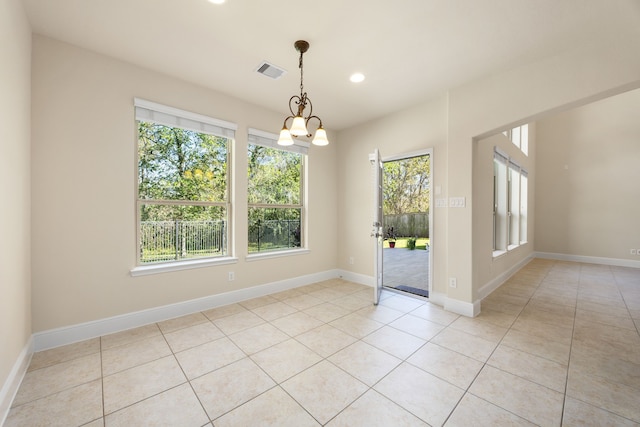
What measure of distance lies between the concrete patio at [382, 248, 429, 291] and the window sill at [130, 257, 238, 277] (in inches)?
110

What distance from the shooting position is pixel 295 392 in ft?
5.82

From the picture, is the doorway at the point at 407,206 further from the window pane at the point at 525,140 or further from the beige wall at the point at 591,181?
the beige wall at the point at 591,181

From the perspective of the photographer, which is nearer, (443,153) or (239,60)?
(239,60)

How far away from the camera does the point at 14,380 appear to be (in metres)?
1.76

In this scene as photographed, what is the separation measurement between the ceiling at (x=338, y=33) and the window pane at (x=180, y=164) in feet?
2.28

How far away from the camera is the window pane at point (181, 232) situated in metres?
2.91

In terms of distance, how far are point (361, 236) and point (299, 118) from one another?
9.21 feet

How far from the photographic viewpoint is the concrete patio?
457cm

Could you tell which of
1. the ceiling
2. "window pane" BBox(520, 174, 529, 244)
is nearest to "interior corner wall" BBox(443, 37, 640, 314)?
the ceiling

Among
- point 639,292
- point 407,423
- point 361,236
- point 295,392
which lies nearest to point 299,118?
point 295,392

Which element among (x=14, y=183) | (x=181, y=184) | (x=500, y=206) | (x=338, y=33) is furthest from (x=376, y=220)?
(x=14, y=183)

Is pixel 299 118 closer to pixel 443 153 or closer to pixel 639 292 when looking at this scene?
pixel 443 153

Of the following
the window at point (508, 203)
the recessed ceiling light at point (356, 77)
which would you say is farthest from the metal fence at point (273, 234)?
the window at point (508, 203)

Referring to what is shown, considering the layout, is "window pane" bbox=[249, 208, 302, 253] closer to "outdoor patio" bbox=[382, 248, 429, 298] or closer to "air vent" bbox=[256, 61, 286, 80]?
"air vent" bbox=[256, 61, 286, 80]
